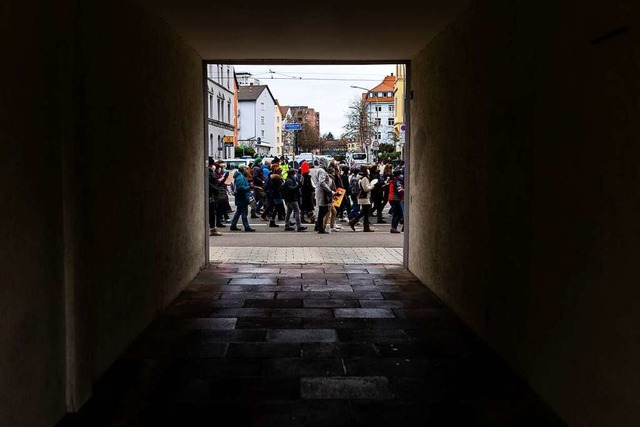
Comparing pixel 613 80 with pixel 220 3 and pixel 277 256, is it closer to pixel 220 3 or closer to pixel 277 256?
pixel 220 3

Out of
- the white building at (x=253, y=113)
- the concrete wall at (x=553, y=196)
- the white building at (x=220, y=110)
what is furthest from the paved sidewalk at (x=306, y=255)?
the white building at (x=253, y=113)

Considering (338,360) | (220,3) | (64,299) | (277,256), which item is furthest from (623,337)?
(277,256)

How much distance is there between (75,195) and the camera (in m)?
4.24

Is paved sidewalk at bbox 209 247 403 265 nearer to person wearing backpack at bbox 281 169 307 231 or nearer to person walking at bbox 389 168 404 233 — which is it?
person walking at bbox 389 168 404 233

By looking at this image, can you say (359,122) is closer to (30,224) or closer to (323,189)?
(323,189)

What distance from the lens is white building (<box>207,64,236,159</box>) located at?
4916cm

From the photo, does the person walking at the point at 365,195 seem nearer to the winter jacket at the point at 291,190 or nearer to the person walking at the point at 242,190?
the winter jacket at the point at 291,190

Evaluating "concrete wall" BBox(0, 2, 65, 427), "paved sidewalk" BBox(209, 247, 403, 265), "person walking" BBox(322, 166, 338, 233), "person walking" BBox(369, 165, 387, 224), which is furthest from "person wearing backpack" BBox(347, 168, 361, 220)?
"concrete wall" BBox(0, 2, 65, 427)

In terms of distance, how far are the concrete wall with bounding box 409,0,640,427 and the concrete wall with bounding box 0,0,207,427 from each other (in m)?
3.10

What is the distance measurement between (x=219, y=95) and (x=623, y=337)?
5122cm

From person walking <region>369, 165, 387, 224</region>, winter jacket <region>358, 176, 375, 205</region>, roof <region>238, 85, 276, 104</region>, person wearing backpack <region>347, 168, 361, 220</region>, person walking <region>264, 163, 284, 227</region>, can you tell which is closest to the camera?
winter jacket <region>358, 176, 375, 205</region>

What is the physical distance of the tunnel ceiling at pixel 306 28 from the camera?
669 cm

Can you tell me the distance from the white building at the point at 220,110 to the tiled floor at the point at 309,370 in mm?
39791

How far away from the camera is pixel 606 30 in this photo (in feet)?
11.3
